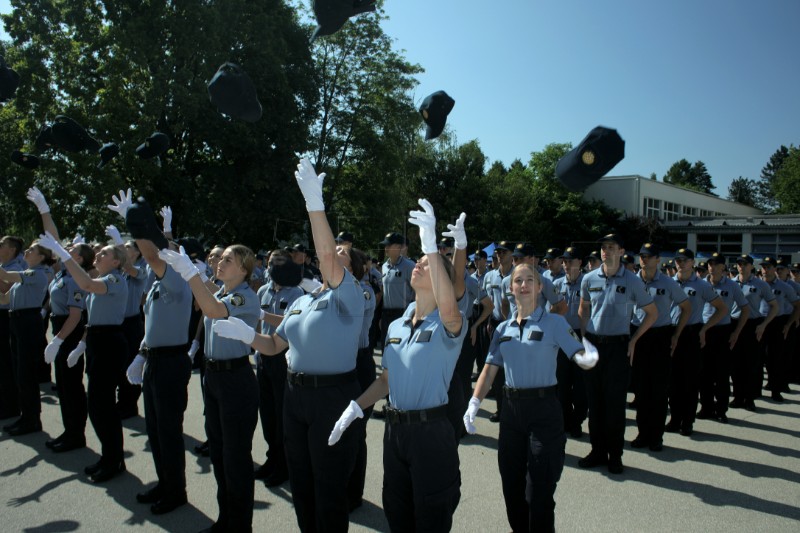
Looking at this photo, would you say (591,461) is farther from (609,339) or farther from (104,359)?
(104,359)

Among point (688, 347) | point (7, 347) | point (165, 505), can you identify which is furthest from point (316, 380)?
point (7, 347)

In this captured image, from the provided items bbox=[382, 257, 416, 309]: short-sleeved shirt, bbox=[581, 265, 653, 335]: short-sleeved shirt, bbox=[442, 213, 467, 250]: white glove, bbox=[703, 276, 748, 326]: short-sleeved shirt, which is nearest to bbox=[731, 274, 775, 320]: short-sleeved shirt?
bbox=[703, 276, 748, 326]: short-sleeved shirt

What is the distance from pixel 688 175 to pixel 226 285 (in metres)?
112

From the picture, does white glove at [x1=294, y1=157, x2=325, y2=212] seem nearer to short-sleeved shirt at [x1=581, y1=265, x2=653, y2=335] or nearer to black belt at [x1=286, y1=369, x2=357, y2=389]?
black belt at [x1=286, y1=369, x2=357, y2=389]

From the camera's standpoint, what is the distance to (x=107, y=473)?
5.02m

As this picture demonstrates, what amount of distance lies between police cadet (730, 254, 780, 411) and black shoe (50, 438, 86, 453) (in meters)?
8.59

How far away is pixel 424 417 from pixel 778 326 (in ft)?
30.2

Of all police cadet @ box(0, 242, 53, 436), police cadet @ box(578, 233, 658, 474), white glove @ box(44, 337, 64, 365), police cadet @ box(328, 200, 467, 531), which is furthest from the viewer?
police cadet @ box(0, 242, 53, 436)

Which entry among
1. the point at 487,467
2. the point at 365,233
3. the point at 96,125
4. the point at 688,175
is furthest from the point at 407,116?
the point at 688,175

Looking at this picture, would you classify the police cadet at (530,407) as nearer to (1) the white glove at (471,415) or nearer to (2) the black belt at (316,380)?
(1) the white glove at (471,415)

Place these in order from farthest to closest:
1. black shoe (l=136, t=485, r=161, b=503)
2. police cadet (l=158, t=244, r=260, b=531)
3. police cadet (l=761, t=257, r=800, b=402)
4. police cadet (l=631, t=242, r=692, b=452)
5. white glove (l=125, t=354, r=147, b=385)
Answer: police cadet (l=761, t=257, r=800, b=402)
police cadet (l=631, t=242, r=692, b=452)
white glove (l=125, t=354, r=147, b=385)
black shoe (l=136, t=485, r=161, b=503)
police cadet (l=158, t=244, r=260, b=531)

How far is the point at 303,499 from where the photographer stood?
341 cm

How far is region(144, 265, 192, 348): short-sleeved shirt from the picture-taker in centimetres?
429

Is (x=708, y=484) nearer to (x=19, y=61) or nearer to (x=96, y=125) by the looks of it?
(x=96, y=125)
